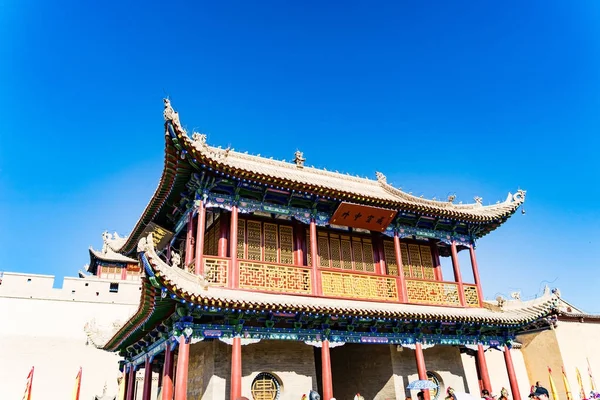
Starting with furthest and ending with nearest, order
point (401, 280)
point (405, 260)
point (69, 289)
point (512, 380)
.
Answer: point (69, 289)
point (405, 260)
point (512, 380)
point (401, 280)

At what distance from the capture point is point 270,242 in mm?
13773

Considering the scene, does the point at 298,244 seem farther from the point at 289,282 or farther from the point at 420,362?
the point at 420,362

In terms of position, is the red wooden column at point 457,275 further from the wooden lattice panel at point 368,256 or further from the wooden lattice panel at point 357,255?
the wooden lattice panel at point 357,255

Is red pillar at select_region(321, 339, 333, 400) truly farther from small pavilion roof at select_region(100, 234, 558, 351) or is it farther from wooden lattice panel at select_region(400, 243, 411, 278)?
wooden lattice panel at select_region(400, 243, 411, 278)

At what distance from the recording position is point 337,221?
14.1 metres

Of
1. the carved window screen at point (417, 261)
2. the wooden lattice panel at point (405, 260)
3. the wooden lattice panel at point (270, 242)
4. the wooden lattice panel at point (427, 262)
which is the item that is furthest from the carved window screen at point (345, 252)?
the wooden lattice panel at point (427, 262)

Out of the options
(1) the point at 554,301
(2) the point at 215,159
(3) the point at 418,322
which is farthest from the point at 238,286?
(1) the point at 554,301

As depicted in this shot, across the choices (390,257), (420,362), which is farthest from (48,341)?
(420,362)

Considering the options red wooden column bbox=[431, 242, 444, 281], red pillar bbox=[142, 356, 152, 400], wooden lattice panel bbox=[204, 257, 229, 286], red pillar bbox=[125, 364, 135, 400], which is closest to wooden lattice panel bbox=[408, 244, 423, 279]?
red wooden column bbox=[431, 242, 444, 281]

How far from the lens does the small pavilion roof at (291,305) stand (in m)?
9.98

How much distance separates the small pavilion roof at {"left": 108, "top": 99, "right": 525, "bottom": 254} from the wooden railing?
199cm

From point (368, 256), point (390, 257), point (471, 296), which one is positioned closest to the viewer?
point (368, 256)

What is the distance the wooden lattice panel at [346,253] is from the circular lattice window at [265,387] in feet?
12.9

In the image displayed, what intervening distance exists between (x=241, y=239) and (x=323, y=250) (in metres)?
2.55
